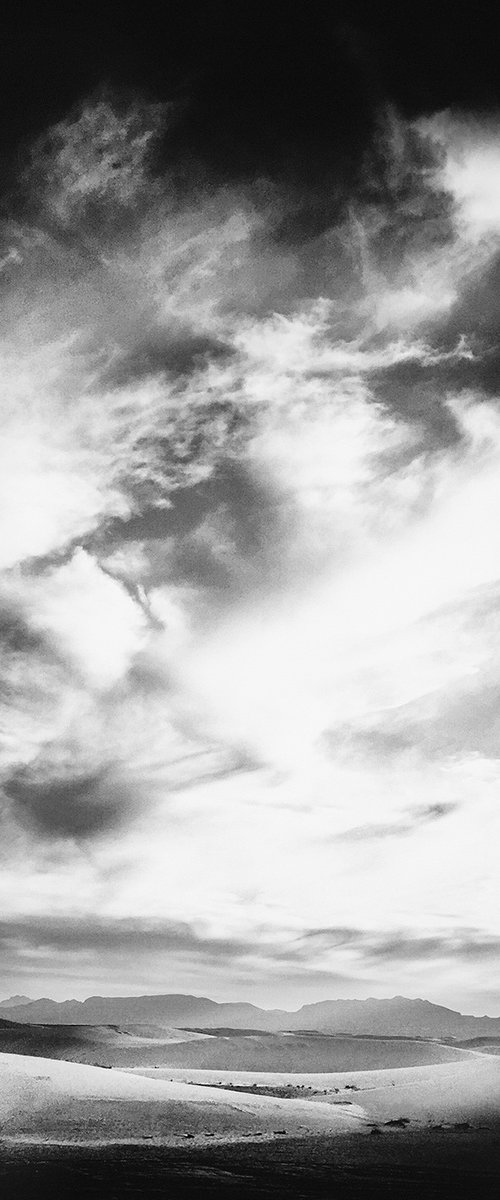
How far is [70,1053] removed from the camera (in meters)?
74.4

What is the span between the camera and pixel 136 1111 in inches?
1147

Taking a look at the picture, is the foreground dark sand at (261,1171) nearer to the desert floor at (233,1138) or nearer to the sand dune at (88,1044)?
the desert floor at (233,1138)

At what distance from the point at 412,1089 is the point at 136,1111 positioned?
18091mm

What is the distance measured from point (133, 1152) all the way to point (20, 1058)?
77.9 feet

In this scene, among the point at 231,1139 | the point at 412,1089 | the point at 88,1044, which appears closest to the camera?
the point at 231,1139

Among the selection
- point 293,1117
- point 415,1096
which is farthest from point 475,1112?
point 293,1117

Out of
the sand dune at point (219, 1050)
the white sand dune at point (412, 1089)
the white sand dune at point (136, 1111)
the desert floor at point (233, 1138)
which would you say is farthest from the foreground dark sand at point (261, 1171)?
the sand dune at point (219, 1050)

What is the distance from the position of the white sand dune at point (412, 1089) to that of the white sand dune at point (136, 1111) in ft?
9.90

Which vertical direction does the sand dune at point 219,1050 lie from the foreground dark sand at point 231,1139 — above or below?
below

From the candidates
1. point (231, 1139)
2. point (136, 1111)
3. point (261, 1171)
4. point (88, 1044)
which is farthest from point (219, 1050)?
point (261, 1171)

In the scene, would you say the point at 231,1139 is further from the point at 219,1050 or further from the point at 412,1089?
the point at 219,1050

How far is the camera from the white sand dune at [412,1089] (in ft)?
112

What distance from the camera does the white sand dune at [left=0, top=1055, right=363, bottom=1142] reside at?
26.2 m

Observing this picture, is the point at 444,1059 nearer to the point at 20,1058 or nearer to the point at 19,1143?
the point at 20,1058
